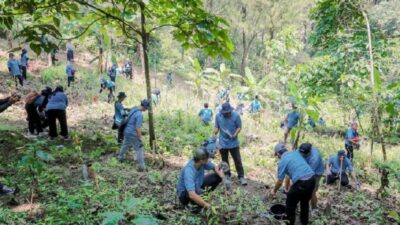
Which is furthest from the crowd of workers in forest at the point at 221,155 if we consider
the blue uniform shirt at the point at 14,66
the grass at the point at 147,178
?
the blue uniform shirt at the point at 14,66

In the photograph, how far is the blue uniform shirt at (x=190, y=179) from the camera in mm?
5266

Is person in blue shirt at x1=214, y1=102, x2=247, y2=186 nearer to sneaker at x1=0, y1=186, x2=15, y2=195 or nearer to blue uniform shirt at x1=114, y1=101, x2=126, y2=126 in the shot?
blue uniform shirt at x1=114, y1=101, x2=126, y2=126

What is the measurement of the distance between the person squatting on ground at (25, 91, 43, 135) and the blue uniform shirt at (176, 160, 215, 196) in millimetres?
6248

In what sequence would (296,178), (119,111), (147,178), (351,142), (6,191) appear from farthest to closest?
(351,142), (119,111), (147,178), (6,191), (296,178)

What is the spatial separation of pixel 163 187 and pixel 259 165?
14.4 ft

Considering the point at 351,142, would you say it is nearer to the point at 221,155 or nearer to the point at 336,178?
the point at 336,178

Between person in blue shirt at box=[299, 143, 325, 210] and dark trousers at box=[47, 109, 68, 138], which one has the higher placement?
dark trousers at box=[47, 109, 68, 138]

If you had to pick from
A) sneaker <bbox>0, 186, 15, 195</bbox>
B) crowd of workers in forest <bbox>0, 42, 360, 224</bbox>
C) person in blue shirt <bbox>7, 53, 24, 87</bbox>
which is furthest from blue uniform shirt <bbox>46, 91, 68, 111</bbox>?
person in blue shirt <bbox>7, 53, 24, 87</bbox>

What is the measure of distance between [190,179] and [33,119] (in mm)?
6705

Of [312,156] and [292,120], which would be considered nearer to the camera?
[312,156]

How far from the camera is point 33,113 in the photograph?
10.2m

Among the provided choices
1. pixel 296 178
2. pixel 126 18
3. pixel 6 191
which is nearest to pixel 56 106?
pixel 6 191

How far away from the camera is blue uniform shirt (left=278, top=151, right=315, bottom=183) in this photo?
5.54 m

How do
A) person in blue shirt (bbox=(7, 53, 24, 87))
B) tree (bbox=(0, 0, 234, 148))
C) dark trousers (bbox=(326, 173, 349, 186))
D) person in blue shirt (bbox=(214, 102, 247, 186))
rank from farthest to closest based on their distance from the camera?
person in blue shirt (bbox=(7, 53, 24, 87)), dark trousers (bbox=(326, 173, 349, 186)), person in blue shirt (bbox=(214, 102, 247, 186)), tree (bbox=(0, 0, 234, 148))
